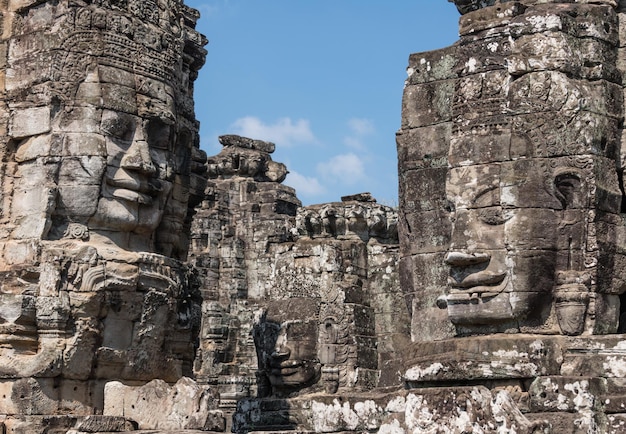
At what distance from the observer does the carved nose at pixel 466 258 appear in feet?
34.9

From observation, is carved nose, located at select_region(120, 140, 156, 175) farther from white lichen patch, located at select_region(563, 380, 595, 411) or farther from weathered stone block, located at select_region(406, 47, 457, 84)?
white lichen patch, located at select_region(563, 380, 595, 411)

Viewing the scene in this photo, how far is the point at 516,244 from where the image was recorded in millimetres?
10578

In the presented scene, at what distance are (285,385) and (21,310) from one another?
606cm

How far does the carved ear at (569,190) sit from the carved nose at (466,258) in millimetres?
782

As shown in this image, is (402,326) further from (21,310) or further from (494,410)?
(494,410)

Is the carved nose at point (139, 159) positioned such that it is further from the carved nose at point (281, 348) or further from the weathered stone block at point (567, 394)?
the carved nose at point (281, 348)

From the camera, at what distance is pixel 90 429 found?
1158 centimetres

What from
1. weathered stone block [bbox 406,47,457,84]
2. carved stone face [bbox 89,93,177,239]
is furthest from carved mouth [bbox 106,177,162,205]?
weathered stone block [bbox 406,47,457,84]

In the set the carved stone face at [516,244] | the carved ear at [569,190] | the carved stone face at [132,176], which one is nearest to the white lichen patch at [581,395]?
the carved stone face at [516,244]

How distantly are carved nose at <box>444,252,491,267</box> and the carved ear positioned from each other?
782 mm

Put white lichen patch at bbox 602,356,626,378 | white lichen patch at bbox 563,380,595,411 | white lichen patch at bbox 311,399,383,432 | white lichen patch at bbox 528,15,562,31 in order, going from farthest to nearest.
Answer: white lichen patch at bbox 311,399,383,432 → white lichen patch at bbox 528,15,562,31 → white lichen patch at bbox 602,356,626,378 → white lichen patch at bbox 563,380,595,411

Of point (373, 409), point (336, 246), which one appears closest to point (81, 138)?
point (373, 409)

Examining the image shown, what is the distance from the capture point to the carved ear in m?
10.6

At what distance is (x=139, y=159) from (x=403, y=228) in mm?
2838
